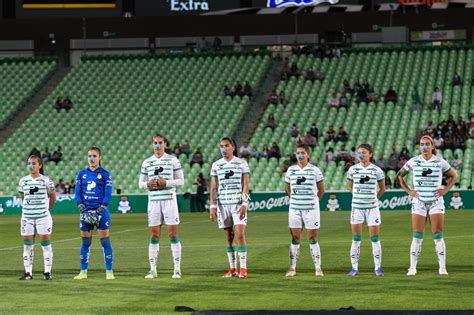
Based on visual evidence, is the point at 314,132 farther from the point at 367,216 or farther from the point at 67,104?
the point at 367,216

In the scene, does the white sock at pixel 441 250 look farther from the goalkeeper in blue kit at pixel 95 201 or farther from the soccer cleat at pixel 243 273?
the goalkeeper in blue kit at pixel 95 201

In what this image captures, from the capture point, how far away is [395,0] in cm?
6425

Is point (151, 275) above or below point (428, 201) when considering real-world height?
below

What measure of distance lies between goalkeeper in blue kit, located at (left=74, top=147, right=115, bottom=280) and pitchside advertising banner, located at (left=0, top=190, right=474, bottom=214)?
28693 mm

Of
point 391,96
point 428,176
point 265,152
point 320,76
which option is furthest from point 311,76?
point 428,176

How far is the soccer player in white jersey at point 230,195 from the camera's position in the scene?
19.3m

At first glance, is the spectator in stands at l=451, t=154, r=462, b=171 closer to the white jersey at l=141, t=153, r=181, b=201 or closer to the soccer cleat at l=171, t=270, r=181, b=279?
the white jersey at l=141, t=153, r=181, b=201

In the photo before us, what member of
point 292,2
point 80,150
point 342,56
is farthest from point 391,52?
point 80,150

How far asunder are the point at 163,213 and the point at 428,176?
487 cm

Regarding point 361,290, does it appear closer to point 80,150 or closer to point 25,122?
point 80,150

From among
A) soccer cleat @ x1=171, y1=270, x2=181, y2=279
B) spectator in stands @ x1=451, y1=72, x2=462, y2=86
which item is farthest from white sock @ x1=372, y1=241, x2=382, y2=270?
spectator in stands @ x1=451, y1=72, x2=462, y2=86

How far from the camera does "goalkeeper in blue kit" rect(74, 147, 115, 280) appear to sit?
1914 cm

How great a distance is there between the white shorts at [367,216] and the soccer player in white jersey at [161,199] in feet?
10.6

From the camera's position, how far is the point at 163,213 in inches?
766
